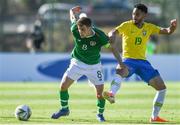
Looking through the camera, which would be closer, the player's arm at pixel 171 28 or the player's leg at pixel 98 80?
the player's leg at pixel 98 80

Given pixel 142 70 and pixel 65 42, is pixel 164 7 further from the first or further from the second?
pixel 142 70

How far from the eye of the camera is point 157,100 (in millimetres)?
14703

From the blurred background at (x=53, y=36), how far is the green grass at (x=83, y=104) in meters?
3.82

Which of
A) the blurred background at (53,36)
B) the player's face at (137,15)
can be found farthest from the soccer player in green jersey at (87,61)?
the blurred background at (53,36)

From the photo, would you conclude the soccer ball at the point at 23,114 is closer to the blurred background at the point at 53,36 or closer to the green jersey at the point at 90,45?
the green jersey at the point at 90,45

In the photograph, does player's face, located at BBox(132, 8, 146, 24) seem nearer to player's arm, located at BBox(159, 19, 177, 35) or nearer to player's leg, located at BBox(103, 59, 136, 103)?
player's arm, located at BBox(159, 19, 177, 35)

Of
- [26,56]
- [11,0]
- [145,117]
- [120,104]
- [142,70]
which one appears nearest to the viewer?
[142,70]

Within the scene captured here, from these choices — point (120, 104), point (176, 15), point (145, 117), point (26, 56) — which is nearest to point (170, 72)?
point (176, 15)

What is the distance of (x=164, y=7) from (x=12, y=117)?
63.6 feet

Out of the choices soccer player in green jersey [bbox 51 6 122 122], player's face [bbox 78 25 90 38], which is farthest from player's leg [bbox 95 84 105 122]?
player's face [bbox 78 25 90 38]

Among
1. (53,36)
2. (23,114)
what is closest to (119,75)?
(23,114)

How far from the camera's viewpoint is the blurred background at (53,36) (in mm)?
30125

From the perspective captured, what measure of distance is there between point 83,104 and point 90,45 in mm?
4606

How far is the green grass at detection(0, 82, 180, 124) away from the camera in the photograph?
14.7m
